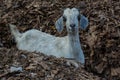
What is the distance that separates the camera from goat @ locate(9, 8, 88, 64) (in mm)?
8273

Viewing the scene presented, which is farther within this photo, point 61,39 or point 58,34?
point 58,34

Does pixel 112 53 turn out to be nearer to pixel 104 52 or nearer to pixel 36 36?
pixel 104 52

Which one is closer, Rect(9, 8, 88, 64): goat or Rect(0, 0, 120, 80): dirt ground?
Rect(0, 0, 120, 80): dirt ground

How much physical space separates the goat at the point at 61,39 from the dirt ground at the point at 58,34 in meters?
0.35

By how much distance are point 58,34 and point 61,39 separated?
0.97 m

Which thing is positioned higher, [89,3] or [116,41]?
[89,3]

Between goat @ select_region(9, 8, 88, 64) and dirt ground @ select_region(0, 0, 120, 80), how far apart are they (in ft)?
1.16

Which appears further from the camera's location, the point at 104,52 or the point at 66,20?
the point at 104,52

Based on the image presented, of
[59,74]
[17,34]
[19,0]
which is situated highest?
[19,0]

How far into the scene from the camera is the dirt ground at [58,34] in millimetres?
6965

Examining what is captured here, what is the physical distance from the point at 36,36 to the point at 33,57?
2.00 metres

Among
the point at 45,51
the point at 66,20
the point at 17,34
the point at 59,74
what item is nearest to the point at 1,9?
the point at 17,34

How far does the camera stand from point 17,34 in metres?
9.80

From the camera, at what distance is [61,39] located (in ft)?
29.8
